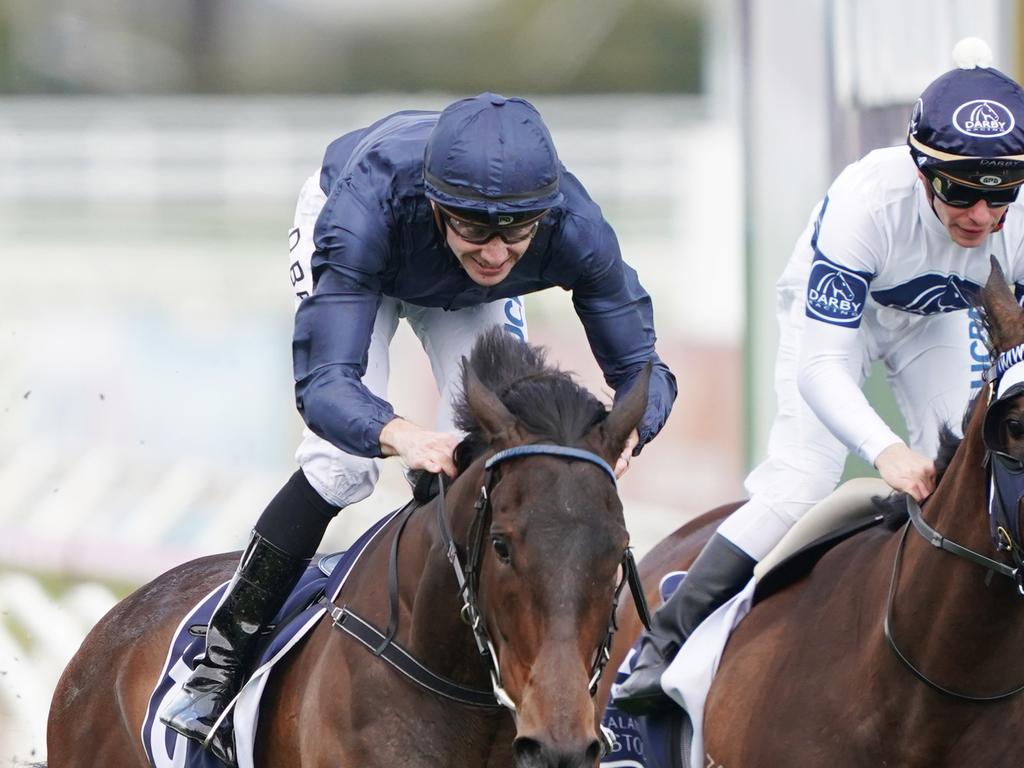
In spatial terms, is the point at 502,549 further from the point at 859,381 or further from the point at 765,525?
the point at 859,381

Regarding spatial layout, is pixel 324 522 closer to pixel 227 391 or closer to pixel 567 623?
pixel 567 623

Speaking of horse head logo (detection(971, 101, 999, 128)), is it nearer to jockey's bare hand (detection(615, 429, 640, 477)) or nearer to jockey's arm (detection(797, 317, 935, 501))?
jockey's arm (detection(797, 317, 935, 501))

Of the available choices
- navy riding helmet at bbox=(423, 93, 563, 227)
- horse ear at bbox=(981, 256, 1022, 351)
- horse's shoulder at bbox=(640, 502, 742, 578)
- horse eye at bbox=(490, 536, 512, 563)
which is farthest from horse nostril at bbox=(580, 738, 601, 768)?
horse's shoulder at bbox=(640, 502, 742, 578)

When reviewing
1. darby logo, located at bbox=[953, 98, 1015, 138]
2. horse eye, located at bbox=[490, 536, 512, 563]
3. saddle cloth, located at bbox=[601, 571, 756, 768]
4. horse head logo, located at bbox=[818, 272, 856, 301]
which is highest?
darby logo, located at bbox=[953, 98, 1015, 138]

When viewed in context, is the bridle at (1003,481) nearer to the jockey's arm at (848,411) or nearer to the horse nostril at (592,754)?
the jockey's arm at (848,411)

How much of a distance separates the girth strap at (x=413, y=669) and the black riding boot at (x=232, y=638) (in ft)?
1.27

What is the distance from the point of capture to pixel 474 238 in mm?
3463

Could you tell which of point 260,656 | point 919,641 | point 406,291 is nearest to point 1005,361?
point 919,641

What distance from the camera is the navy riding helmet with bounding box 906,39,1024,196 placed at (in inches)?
150

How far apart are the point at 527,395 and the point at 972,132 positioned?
128 cm

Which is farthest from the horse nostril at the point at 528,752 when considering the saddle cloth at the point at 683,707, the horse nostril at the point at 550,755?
the saddle cloth at the point at 683,707

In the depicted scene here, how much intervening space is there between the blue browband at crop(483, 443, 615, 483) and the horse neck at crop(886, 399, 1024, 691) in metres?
A: 0.85

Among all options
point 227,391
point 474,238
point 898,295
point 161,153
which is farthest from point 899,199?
point 161,153

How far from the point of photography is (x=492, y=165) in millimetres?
3336
